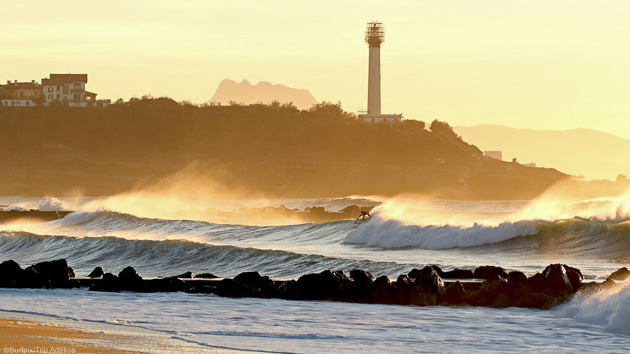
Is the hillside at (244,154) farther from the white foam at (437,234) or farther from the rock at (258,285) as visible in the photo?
the rock at (258,285)

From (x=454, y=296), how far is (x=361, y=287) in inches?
54.4

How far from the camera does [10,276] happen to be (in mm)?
17422

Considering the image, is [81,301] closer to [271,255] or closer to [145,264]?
[271,255]

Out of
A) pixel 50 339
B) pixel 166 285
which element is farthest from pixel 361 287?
pixel 50 339

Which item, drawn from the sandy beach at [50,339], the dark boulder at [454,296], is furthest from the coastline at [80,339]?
the dark boulder at [454,296]

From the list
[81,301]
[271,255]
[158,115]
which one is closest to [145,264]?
[271,255]

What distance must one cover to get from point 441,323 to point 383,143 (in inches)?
4680

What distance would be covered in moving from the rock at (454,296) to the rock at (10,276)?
7003 millimetres

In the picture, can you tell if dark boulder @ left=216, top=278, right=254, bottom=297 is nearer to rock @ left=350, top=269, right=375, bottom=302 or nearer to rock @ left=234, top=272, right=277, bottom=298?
rock @ left=234, top=272, right=277, bottom=298

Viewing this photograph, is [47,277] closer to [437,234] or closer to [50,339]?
[50,339]

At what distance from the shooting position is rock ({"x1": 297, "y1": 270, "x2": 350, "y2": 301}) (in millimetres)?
15430

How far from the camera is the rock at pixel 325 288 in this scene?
15.4m

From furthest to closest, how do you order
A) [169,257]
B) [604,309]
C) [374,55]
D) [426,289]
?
[374,55] < [169,257] < [426,289] < [604,309]

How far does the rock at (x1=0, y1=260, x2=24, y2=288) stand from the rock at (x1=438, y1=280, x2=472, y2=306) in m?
7.00
